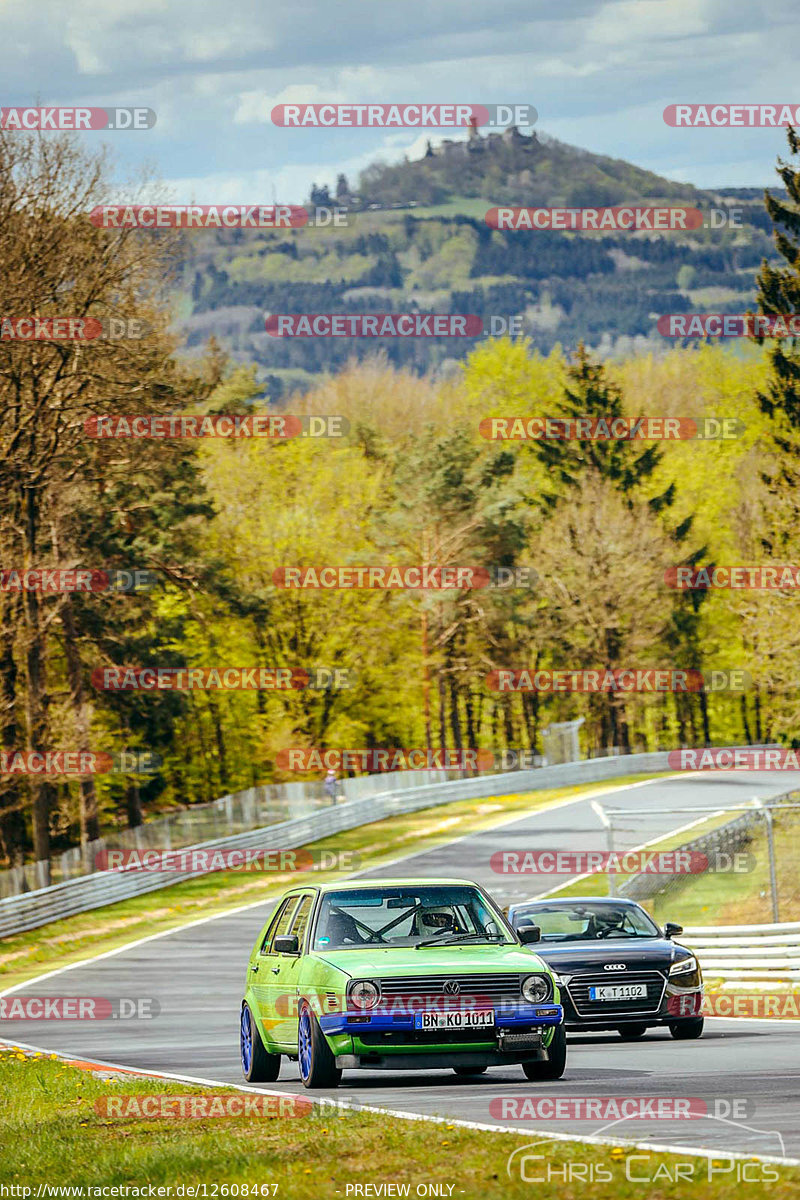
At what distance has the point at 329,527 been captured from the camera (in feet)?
231

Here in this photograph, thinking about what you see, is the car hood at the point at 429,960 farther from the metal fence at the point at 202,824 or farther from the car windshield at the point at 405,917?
the metal fence at the point at 202,824

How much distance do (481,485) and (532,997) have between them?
68.3 meters

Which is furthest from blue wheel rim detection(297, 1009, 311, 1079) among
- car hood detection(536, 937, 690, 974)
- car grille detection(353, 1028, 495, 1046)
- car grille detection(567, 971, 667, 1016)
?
car grille detection(567, 971, 667, 1016)

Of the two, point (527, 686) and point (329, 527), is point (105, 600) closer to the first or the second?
point (329, 527)

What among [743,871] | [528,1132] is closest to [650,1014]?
[528,1132]

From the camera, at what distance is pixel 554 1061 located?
11844mm

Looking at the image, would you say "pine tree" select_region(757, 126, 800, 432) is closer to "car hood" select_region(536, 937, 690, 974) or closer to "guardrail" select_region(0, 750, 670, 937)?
"guardrail" select_region(0, 750, 670, 937)

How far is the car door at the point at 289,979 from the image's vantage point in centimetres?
1238

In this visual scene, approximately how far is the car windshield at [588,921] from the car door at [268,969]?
401 cm

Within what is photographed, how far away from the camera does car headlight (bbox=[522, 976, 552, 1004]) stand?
11484 millimetres

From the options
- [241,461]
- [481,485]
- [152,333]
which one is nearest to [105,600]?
[152,333]

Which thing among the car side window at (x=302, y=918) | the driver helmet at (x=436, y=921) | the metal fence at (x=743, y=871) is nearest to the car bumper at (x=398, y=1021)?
the driver helmet at (x=436, y=921)

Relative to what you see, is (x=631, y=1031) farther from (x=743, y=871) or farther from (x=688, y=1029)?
(x=743, y=871)

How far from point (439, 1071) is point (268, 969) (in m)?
1.66
